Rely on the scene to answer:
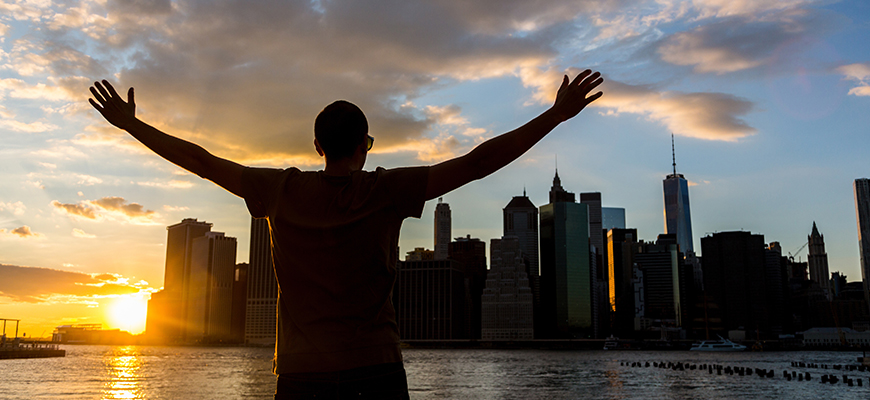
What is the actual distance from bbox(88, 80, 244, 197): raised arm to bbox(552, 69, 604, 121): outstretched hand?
1.59m

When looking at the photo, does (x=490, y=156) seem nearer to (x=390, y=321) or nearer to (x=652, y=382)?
(x=390, y=321)

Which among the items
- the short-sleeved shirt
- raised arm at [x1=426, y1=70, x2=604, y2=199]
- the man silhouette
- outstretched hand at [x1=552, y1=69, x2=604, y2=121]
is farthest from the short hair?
outstretched hand at [x1=552, y1=69, x2=604, y2=121]

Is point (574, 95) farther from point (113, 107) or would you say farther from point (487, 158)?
point (113, 107)

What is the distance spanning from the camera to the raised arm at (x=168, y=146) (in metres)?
3.21

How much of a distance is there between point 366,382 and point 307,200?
844mm

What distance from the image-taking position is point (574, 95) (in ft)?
10.6

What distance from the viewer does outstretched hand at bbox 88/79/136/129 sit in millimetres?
3551

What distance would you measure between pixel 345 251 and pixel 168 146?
1182 millimetres

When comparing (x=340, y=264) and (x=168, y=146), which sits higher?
(x=168, y=146)

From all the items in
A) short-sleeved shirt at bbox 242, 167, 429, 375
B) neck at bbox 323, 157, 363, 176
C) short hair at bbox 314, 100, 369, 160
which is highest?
short hair at bbox 314, 100, 369, 160

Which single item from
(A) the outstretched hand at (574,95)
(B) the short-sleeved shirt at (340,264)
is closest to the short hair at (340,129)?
(B) the short-sleeved shirt at (340,264)

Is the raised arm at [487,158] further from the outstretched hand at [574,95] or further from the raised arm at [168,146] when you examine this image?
the raised arm at [168,146]

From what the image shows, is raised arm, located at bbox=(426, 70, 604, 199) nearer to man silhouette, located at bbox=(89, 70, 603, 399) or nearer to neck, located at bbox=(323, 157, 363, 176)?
man silhouette, located at bbox=(89, 70, 603, 399)

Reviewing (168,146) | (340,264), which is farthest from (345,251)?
(168,146)
